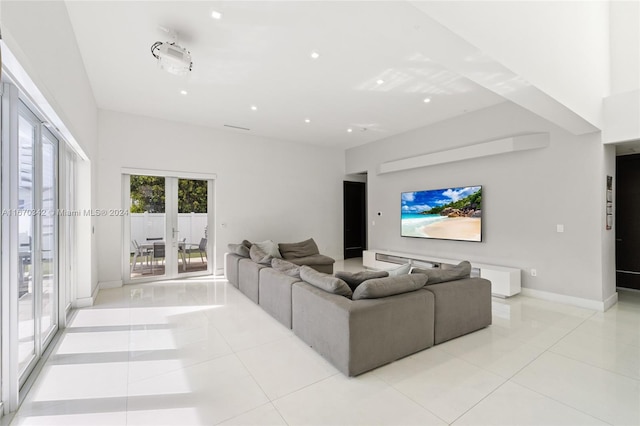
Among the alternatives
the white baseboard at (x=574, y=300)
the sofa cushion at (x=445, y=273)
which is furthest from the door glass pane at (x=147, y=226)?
the white baseboard at (x=574, y=300)

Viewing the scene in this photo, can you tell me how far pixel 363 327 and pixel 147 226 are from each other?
5001 millimetres

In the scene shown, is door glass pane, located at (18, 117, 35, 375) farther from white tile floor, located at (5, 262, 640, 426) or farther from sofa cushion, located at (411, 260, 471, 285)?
sofa cushion, located at (411, 260, 471, 285)

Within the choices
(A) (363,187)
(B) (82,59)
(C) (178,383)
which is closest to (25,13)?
(B) (82,59)

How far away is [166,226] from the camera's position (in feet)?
19.7

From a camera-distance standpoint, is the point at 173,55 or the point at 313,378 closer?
the point at 313,378

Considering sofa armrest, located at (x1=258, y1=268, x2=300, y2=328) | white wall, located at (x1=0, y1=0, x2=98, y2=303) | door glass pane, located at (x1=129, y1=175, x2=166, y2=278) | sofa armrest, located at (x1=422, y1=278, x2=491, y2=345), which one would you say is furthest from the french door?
sofa armrest, located at (x1=422, y1=278, x2=491, y2=345)

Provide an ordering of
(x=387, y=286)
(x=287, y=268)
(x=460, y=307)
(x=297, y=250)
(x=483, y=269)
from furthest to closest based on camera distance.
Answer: (x=297, y=250) → (x=483, y=269) → (x=287, y=268) → (x=460, y=307) → (x=387, y=286)

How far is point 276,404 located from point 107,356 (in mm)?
1843

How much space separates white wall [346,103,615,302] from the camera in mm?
4250

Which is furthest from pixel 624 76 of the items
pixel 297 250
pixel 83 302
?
pixel 83 302

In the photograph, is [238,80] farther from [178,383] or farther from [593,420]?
[593,420]

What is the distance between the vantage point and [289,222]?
7559 mm

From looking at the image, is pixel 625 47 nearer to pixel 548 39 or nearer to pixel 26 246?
pixel 548 39

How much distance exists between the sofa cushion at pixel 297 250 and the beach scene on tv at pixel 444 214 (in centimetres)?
210
